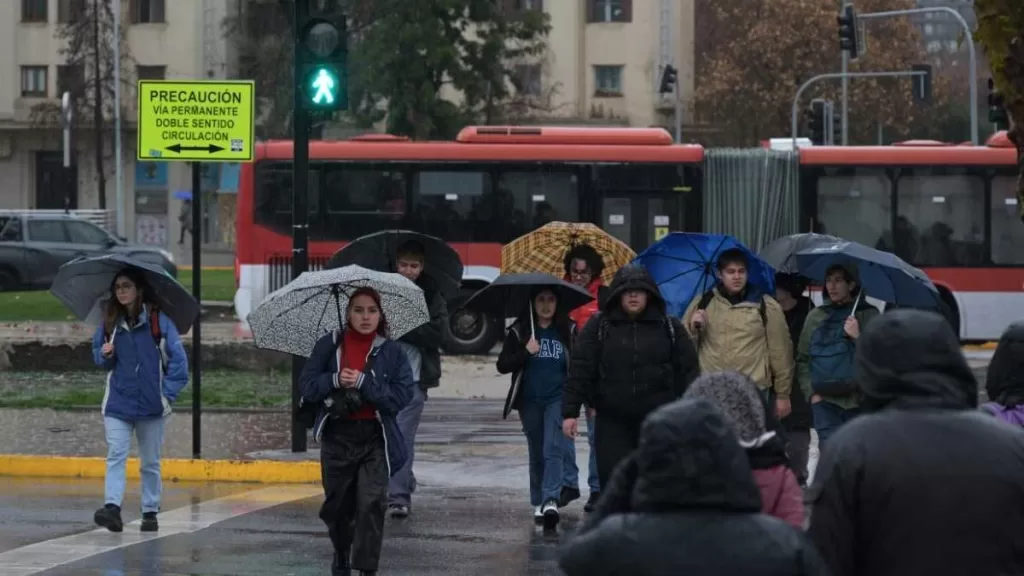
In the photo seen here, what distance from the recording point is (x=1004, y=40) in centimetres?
1284

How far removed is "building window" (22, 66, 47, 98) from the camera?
63.5 metres

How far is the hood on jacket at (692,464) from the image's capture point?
3828 mm

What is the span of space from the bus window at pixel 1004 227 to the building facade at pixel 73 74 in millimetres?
38896

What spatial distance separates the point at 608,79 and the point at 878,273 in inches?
2047

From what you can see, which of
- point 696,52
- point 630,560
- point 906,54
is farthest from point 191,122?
point 696,52

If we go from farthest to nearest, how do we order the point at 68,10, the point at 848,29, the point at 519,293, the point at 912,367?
the point at 68,10, the point at 848,29, the point at 519,293, the point at 912,367

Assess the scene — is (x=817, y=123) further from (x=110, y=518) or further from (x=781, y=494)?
(x=781, y=494)

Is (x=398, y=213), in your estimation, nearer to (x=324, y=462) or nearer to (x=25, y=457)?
(x=25, y=457)

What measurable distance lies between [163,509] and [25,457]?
7.66ft

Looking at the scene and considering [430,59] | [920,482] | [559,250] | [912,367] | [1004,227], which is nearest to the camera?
[920,482]

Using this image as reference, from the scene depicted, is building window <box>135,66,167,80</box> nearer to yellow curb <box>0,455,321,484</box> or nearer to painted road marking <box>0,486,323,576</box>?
yellow curb <box>0,455,321,484</box>

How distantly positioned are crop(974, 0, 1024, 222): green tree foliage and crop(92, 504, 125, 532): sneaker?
6.79 m

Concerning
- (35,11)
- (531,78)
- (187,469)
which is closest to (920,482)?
(187,469)

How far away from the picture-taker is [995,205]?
88.8 ft
